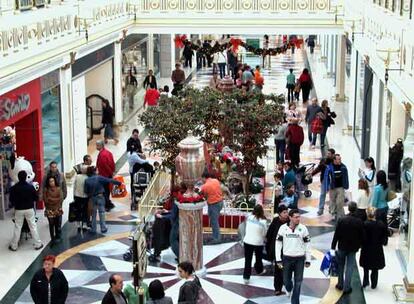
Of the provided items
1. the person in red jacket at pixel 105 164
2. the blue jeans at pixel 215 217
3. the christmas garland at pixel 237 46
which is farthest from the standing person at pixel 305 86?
the blue jeans at pixel 215 217

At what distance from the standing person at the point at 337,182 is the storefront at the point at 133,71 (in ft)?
37.4

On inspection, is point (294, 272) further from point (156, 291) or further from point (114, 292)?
point (156, 291)

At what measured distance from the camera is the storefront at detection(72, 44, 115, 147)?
19297 mm

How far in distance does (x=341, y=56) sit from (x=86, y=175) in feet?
55.7

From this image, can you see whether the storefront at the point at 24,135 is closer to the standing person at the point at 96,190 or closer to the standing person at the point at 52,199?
the standing person at the point at 52,199

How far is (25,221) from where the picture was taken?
1345cm

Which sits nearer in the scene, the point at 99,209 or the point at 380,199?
the point at 380,199

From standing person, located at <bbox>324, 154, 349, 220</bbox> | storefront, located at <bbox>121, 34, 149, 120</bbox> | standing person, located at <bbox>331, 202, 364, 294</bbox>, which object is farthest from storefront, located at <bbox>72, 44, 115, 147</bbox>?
standing person, located at <bbox>331, 202, 364, 294</bbox>

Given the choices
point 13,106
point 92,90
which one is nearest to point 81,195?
point 13,106

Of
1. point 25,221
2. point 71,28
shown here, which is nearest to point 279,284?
point 25,221

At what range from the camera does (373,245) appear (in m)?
11.3

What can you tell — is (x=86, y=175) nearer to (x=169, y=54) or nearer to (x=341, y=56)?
(x=341, y=56)

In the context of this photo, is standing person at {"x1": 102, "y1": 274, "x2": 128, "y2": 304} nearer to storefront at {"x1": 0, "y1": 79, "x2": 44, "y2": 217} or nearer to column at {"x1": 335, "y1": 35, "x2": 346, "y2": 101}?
storefront at {"x1": 0, "y1": 79, "x2": 44, "y2": 217}

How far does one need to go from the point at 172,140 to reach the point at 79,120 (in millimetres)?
5810
